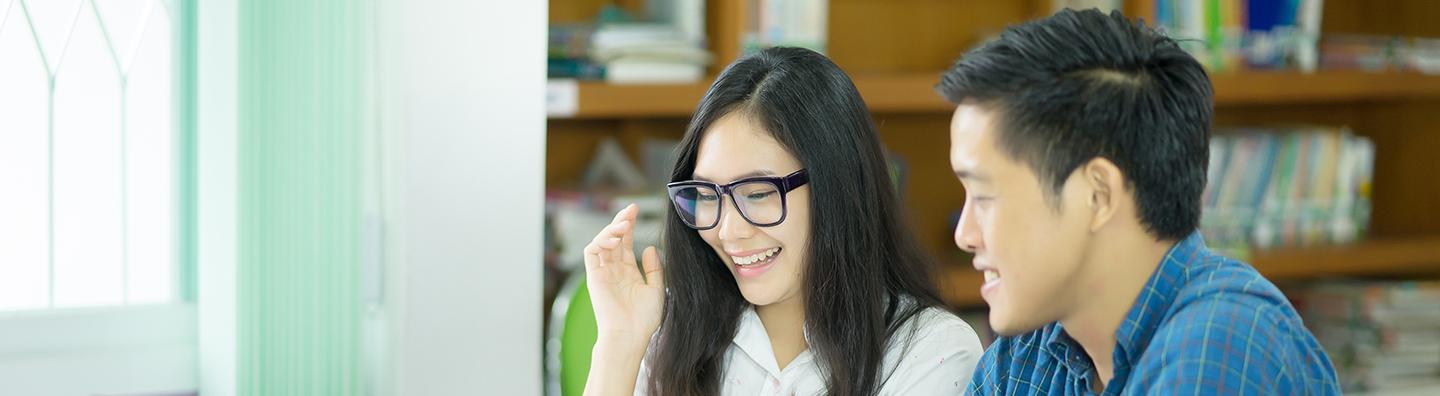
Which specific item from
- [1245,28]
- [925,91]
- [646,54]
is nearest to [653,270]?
[646,54]

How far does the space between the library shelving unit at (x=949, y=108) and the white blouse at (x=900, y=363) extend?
82 centimetres

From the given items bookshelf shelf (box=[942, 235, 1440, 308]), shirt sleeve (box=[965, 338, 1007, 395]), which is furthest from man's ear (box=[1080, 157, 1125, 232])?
bookshelf shelf (box=[942, 235, 1440, 308])

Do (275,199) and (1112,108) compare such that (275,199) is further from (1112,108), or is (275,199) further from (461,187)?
(1112,108)

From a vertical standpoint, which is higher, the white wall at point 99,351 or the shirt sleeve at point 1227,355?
the shirt sleeve at point 1227,355

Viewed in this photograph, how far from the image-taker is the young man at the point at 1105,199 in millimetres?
974

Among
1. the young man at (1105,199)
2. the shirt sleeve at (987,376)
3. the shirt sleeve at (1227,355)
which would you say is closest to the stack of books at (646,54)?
the shirt sleeve at (987,376)

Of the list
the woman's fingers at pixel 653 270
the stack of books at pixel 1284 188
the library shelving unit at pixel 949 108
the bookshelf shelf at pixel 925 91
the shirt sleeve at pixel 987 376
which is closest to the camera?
the shirt sleeve at pixel 987 376

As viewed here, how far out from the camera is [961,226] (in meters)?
1.07

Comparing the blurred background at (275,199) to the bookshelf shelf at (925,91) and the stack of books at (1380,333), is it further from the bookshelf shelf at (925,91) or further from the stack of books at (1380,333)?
the stack of books at (1380,333)

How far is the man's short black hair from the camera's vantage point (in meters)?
0.99

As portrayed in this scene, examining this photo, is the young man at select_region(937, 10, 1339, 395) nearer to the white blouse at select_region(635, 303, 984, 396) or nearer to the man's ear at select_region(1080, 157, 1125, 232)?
the man's ear at select_region(1080, 157, 1125, 232)

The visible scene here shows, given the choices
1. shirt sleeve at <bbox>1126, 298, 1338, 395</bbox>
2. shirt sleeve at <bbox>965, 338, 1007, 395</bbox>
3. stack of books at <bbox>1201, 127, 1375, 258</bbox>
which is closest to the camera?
shirt sleeve at <bbox>1126, 298, 1338, 395</bbox>

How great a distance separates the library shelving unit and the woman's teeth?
→ 856 mm

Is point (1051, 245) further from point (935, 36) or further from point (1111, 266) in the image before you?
point (935, 36)
